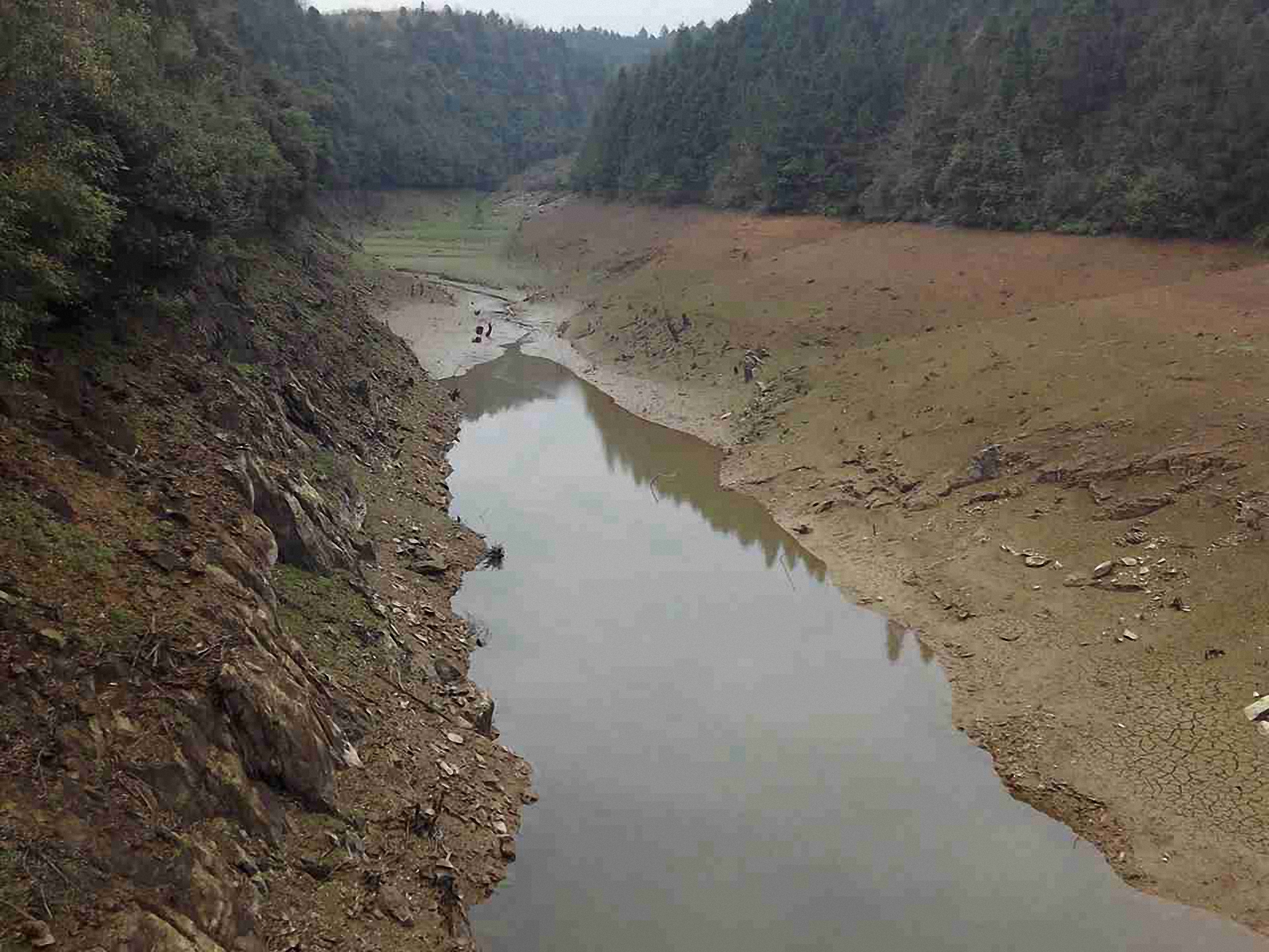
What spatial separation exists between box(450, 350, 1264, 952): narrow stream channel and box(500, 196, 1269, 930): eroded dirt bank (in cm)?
92

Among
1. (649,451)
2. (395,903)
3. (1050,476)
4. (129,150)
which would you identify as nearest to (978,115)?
(649,451)

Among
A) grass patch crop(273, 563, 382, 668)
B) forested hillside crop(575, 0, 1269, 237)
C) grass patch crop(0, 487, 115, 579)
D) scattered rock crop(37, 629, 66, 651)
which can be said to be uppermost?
forested hillside crop(575, 0, 1269, 237)

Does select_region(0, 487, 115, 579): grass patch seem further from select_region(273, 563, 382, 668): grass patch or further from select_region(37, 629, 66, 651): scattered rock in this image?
select_region(273, 563, 382, 668): grass patch

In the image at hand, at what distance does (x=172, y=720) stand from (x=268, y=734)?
1.30 m

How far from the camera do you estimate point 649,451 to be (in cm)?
3184

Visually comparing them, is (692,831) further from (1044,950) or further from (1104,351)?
(1104,351)

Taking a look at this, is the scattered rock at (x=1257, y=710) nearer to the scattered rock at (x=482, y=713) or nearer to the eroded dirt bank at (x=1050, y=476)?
the eroded dirt bank at (x=1050, y=476)

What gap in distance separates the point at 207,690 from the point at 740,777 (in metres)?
8.68

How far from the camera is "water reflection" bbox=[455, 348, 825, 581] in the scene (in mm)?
24734

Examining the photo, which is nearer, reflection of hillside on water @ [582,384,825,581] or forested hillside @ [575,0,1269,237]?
reflection of hillside on water @ [582,384,825,581]

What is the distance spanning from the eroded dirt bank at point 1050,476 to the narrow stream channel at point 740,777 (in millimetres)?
921

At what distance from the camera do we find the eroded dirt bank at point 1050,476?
14.6 metres

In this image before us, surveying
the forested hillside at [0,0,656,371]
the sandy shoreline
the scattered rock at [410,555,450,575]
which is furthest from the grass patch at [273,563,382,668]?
the sandy shoreline

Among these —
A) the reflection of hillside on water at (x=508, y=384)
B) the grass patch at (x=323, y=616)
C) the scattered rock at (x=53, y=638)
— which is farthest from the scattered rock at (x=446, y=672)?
the reflection of hillside on water at (x=508, y=384)
